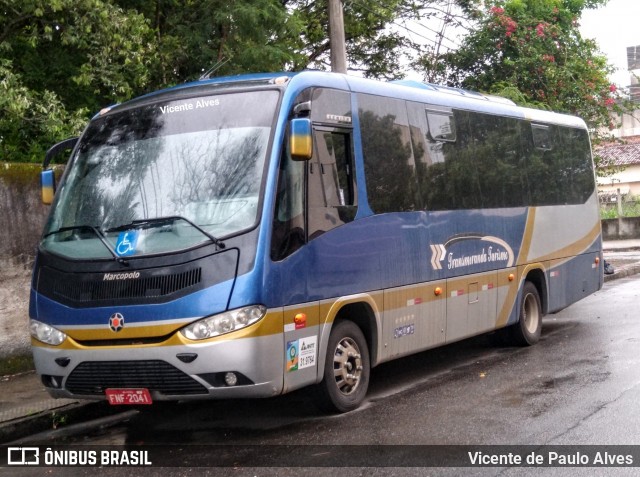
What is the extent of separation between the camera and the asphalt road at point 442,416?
274 inches

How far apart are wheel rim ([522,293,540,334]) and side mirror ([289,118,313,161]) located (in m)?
5.94

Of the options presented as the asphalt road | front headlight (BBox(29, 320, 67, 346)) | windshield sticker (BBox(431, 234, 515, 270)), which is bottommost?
the asphalt road

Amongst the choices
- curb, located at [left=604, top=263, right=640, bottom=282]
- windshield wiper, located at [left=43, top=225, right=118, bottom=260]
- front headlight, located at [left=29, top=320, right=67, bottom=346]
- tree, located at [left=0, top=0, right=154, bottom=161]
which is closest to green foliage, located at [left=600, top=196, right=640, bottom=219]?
curb, located at [left=604, top=263, right=640, bottom=282]

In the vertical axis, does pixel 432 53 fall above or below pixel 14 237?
above

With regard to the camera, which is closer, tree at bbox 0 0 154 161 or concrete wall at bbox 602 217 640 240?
tree at bbox 0 0 154 161

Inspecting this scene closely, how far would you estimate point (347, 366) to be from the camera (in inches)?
332

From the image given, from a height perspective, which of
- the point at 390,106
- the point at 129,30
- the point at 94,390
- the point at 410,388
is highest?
the point at 129,30

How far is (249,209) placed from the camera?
7.41 metres

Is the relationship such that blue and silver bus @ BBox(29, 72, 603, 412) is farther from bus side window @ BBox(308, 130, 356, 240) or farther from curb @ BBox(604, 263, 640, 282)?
curb @ BBox(604, 263, 640, 282)

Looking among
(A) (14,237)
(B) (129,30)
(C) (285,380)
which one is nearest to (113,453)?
(C) (285,380)

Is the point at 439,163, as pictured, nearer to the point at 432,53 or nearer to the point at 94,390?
the point at 94,390

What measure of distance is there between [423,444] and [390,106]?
152 inches

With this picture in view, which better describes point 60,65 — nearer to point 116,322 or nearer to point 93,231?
point 93,231

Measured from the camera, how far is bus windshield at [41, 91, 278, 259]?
745 centimetres
